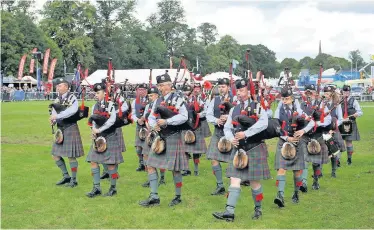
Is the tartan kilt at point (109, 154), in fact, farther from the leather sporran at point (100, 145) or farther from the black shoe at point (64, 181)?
the black shoe at point (64, 181)

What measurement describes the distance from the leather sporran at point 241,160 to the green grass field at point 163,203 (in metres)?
0.80

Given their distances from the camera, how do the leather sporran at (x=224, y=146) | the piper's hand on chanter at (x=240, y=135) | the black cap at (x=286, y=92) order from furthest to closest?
the leather sporran at (x=224, y=146) → the black cap at (x=286, y=92) → the piper's hand on chanter at (x=240, y=135)

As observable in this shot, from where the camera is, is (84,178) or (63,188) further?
(84,178)

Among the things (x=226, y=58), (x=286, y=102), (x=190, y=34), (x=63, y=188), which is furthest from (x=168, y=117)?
(x=226, y=58)

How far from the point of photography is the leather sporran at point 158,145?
7.91 meters

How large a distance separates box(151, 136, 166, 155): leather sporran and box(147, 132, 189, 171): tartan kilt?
76 mm

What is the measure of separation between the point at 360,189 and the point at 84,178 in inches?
216

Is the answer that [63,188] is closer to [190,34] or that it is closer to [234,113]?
[234,113]

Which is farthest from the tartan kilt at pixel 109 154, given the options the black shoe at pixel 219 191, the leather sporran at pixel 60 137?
the black shoe at pixel 219 191

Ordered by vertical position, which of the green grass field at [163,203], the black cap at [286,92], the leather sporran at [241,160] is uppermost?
the black cap at [286,92]

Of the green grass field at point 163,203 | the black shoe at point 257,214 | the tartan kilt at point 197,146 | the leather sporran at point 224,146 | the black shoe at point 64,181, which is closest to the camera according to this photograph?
the green grass field at point 163,203

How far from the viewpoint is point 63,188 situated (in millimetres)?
9445

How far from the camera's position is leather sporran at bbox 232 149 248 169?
23.1 feet

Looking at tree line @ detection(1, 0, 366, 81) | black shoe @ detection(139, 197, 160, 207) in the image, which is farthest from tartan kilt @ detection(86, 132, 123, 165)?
tree line @ detection(1, 0, 366, 81)
